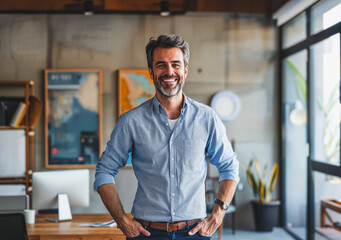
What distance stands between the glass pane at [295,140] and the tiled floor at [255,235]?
0.47 ft

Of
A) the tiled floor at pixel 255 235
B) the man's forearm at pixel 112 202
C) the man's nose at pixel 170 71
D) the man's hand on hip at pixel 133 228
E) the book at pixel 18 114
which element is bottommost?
the tiled floor at pixel 255 235

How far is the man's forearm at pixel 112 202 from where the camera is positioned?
192 cm

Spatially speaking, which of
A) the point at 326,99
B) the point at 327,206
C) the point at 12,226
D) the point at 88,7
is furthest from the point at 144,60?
the point at 12,226

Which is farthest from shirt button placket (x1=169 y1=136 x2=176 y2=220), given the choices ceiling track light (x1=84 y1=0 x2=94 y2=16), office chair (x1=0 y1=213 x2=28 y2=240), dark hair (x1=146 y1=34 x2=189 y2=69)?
ceiling track light (x1=84 y1=0 x2=94 y2=16)

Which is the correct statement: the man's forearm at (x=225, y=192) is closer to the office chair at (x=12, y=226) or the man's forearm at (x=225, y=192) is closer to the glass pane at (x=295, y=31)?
the office chair at (x=12, y=226)

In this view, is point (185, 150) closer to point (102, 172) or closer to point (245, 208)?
point (102, 172)

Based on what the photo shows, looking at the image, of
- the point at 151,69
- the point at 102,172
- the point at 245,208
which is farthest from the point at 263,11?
the point at 102,172

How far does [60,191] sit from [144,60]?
255 centimetres

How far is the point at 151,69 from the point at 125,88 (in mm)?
3391

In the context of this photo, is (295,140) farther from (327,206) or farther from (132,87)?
(132,87)

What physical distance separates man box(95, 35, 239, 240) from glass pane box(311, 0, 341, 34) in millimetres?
2652

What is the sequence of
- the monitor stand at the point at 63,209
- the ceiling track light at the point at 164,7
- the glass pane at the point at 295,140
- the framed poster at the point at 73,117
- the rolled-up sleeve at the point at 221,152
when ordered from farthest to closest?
1. the framed poster at the point at 73,117
2. the glass pane at the point at 295,140
3. the ceiling track light at the point at 164,7
4. the monitor stand at the point at 63,209
5. the rolled-up sleeve at the point at 221,152

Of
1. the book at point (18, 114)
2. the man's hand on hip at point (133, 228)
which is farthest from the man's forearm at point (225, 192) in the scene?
the book at point (18, 114)

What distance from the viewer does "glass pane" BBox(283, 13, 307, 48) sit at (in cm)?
495
